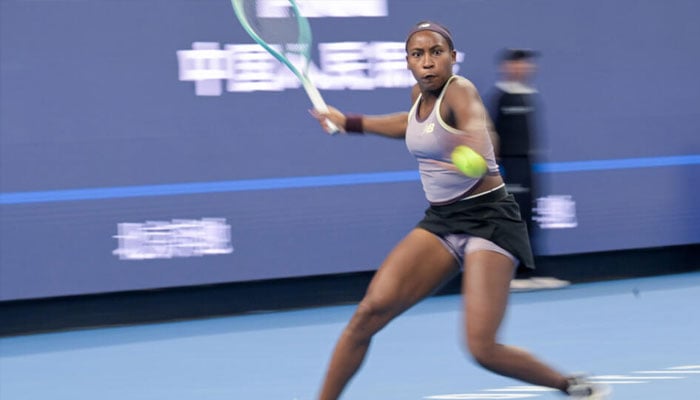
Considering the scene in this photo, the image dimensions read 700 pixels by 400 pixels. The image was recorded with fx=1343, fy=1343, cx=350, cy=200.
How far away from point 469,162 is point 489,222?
19.7 inches

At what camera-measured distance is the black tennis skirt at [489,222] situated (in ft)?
17.0

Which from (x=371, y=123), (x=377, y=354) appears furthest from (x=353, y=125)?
(x=377, y=354)

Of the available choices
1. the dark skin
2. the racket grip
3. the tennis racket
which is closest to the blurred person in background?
the tennis racket

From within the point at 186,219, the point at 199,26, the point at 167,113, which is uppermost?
the point at 199,26

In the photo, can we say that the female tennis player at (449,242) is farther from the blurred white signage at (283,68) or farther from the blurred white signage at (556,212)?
the blurred white signage at (556,212)

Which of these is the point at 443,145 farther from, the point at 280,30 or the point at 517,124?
the point at 517,124

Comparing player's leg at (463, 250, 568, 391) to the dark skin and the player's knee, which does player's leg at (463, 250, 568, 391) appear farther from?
the player's knee

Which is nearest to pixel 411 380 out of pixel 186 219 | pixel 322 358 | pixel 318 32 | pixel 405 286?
pixel 322 358

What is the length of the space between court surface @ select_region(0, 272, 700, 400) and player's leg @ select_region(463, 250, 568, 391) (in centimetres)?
118

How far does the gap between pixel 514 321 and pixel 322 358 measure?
1758mm

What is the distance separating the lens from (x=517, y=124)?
31.2 feet

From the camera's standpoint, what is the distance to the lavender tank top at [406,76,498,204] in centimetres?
501

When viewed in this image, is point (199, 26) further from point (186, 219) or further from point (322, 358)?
point (322, 358)

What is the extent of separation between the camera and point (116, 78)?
8.82 metres
